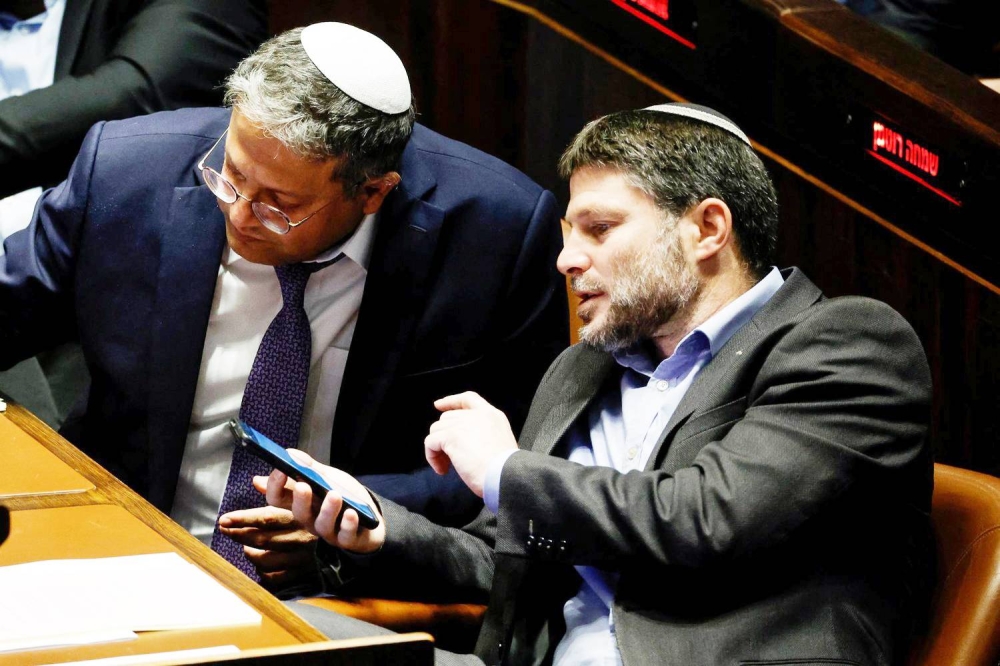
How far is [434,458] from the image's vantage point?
2061 millimetres

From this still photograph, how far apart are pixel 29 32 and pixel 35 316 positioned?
3.24 feet

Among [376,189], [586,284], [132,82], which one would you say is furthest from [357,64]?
[132,82]

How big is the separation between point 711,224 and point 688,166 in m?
0.10

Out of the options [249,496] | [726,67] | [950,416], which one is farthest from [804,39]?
[249,496]

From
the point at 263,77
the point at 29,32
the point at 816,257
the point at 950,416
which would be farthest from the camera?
the point at 29,32

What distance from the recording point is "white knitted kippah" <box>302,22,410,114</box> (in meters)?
2.34

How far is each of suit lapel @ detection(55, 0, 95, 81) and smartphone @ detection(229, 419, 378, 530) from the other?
1565 millimetres

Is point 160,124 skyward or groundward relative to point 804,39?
groundward

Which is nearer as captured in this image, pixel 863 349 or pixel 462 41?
pixel 863 349

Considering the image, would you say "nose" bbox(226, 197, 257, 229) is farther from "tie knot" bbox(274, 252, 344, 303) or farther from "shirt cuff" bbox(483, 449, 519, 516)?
"shirt cuff" bbox(483, 449, 519, 516)

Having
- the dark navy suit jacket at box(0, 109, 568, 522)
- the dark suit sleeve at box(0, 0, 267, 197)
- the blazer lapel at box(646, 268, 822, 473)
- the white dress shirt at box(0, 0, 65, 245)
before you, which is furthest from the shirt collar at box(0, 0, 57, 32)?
the blazer lapel at box(646, 268, 822, 473)

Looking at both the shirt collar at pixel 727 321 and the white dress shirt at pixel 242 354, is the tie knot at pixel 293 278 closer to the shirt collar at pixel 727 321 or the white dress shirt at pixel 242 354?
the white dress shirt at pixel 242 354

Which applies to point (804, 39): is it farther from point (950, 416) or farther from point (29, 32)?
point (29, 32)

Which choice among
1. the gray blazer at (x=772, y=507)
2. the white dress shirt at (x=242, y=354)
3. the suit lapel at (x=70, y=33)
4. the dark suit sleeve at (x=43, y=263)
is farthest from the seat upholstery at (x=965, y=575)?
the suit lapel at (x=70, y=33)
